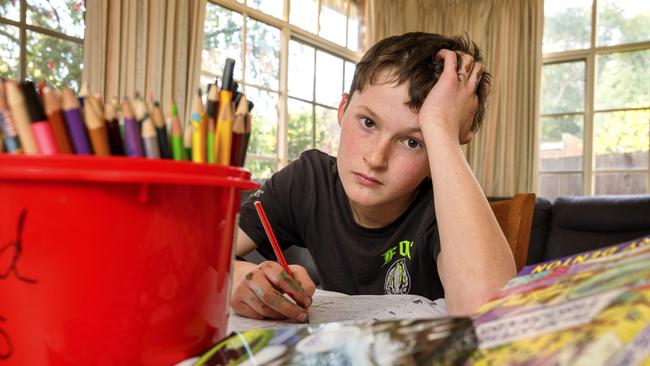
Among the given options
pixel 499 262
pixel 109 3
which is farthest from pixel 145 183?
Answer: pixel 109 3

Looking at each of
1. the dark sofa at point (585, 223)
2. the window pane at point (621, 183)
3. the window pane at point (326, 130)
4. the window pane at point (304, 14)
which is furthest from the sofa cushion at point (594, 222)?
the window pane at point (304, 14)

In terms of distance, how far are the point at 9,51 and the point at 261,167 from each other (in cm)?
165

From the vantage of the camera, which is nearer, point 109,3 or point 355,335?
point 355,335

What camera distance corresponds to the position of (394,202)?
1.00 metres

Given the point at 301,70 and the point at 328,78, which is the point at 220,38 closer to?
the point at 301,70

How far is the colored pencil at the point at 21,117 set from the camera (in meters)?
0.28

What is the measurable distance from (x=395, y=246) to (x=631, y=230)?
2.51m

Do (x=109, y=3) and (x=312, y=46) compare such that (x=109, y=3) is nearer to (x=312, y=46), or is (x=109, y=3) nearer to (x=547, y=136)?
(x=312, y=46)

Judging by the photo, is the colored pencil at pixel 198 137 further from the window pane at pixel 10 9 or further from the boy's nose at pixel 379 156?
the window pane at pixel 10 9

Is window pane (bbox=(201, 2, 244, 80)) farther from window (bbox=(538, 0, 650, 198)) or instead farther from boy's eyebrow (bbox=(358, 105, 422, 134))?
window (bbox=(538, 0, 650, 198))

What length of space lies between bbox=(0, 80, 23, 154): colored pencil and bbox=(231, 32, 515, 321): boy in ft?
1.14

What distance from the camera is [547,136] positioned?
4.39 metres

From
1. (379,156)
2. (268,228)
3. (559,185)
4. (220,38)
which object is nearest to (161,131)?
(268,228)

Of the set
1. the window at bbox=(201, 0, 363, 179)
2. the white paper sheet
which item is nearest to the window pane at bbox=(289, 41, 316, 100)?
the window at bbox=(201, 0, 363, 179)
